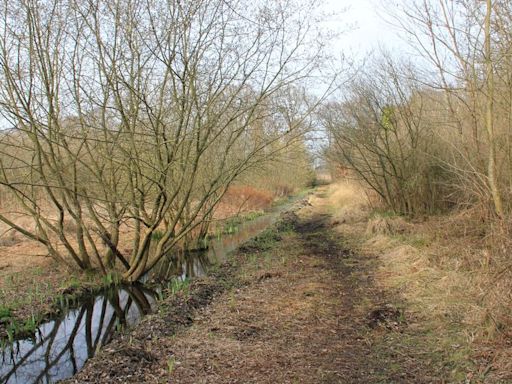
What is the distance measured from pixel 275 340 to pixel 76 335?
3.58 metres

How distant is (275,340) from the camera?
5633mm

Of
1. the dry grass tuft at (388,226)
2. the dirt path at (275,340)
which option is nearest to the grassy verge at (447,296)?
the dry grass tuft at (388,226)

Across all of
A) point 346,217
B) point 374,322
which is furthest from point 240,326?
point 346,217

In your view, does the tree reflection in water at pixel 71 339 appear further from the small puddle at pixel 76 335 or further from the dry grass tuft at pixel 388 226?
the dry grass tuft at pixel 388 226

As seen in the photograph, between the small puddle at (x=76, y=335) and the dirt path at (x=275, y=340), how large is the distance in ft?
3.29

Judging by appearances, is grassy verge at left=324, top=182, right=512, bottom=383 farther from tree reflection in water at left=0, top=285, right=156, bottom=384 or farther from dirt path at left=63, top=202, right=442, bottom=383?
tree reflection in water at left=0, top=285, right=156, bottom=384

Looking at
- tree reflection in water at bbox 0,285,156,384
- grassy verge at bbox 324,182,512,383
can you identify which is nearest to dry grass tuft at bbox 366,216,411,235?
grassy verge at bbox 324,182,512,383

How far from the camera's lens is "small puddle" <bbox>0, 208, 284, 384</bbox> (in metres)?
6.03

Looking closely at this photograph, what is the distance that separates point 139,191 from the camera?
9828 mm

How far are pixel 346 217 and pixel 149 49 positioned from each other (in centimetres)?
1086

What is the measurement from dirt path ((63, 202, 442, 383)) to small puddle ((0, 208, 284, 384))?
1.00m

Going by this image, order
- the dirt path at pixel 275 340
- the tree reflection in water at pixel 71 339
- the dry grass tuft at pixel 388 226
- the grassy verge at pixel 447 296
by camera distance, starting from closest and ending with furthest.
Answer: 1. the grassy verge at pixel 447 296
2. the dirt path at pixel 275 340
3. the tree reflection in water at pixel 71 339
4. the dry grass tuft at pixel 388 226

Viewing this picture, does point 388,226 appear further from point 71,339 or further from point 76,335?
point 71,339

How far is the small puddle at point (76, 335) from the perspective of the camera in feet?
19.8
